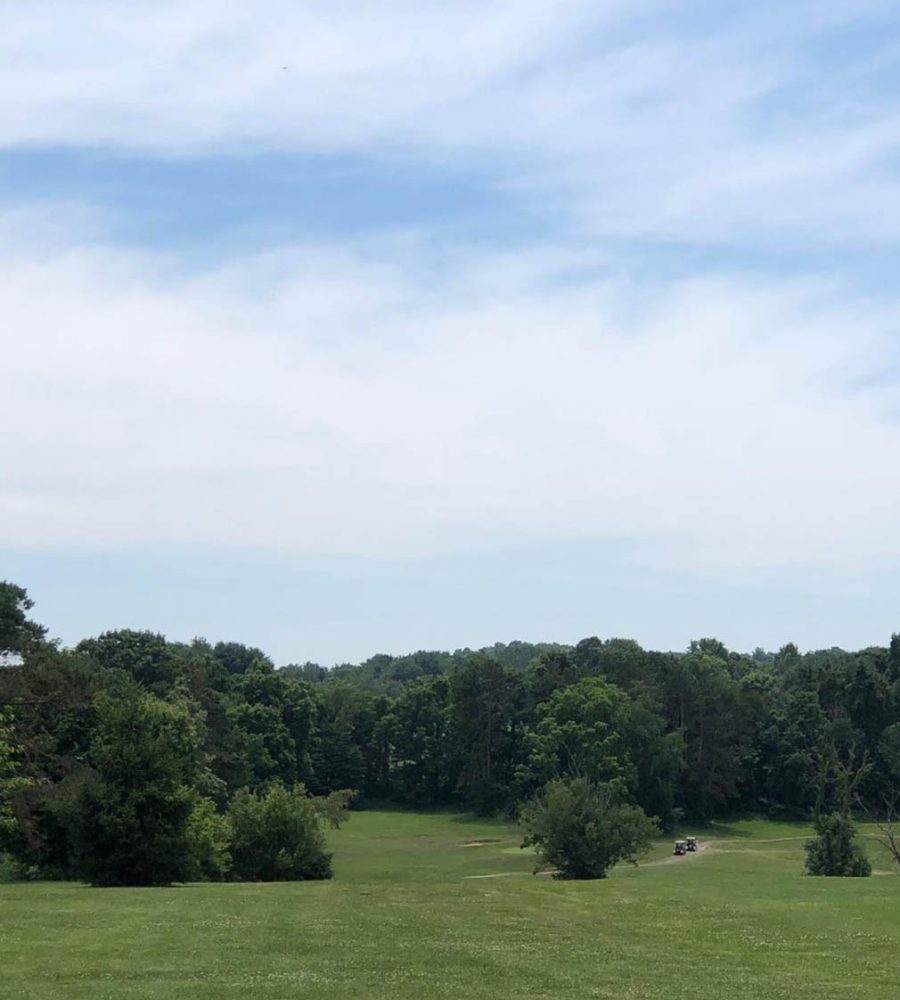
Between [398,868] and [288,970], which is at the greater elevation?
[288,970]

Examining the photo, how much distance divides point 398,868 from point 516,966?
186 ft

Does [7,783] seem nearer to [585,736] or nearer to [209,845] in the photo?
[209,845]

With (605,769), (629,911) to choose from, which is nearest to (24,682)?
(629,911)

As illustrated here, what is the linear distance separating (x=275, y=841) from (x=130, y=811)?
1858cm

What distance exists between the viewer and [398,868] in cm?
7525

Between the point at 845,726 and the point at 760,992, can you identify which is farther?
the point at 845,726

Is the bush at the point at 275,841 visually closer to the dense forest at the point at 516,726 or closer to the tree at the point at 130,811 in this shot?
the dense forest at the point at 516,726

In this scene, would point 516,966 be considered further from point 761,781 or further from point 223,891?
point 761,781

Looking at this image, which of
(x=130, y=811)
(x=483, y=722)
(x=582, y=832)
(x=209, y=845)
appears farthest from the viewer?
(x=483, y=722)

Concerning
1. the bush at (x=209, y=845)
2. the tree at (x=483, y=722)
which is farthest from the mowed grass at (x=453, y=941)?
the tree at (x=483, y=722)

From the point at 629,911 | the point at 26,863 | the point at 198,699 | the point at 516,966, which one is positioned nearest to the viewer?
the point at 516,966

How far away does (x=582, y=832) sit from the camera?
52188 mm

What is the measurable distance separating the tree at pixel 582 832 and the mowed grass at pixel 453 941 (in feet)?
31.6

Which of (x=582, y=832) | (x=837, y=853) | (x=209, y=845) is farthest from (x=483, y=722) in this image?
(x=209, y=845)
